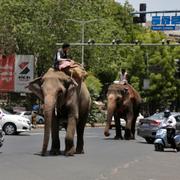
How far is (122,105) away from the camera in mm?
28766

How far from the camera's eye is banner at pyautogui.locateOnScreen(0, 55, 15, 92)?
50406 millimetres

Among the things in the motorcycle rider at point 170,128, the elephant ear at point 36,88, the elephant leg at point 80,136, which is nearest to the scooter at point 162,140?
the motorcycle rider at point 170,128

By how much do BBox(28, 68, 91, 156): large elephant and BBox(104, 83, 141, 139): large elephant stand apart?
9.94 meters

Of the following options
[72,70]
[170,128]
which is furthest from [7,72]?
[72,70]

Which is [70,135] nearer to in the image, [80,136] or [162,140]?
[80,136]

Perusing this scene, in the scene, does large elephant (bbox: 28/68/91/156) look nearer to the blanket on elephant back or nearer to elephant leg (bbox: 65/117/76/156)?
elephant leg (bbox: 65/117/76/156)

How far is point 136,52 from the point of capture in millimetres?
75625

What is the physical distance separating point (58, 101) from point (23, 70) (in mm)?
33996

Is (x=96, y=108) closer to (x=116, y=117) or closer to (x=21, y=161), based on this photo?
(x=116, y=117)

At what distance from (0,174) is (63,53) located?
5163mm

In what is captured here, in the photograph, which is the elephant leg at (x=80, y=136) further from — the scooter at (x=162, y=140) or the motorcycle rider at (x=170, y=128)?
the motorcycle rider at (x=170, y=128)

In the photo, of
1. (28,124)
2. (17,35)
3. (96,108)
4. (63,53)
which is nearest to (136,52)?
(96,108)

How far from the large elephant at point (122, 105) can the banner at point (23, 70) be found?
2170cm

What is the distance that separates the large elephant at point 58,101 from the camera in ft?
54.2
